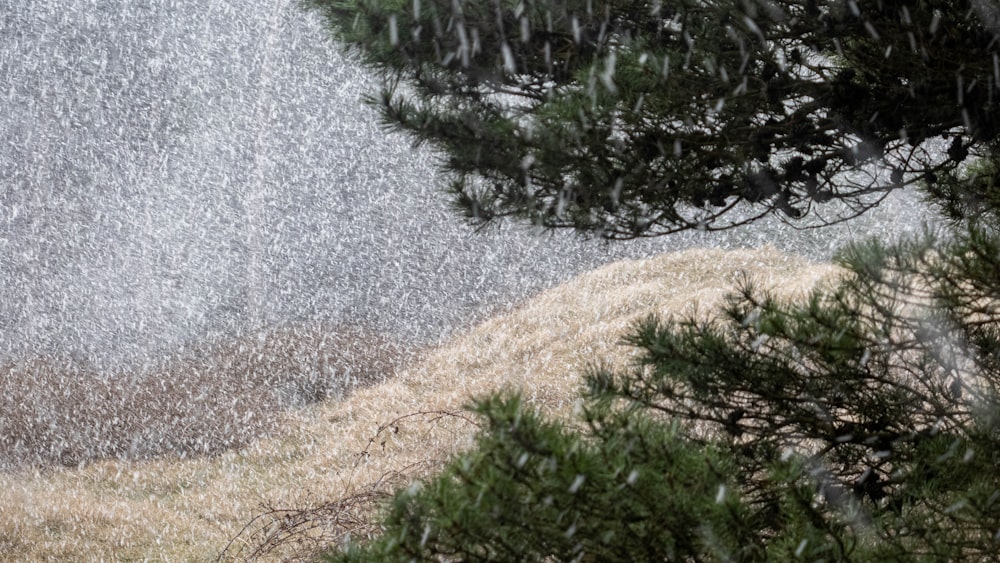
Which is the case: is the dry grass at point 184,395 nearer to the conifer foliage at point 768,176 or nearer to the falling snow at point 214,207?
the falling snow at point 214,207

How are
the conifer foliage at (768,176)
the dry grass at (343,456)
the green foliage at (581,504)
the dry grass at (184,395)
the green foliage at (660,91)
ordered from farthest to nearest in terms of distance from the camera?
1. the dry grass at (184,395)
2. the dry grass at (343,456)
3. the green foliage at (660,91)
4. the conifer foliage at (768,176)
5. the green foliage at (581,504)

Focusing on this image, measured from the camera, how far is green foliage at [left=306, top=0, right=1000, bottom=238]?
2.33m

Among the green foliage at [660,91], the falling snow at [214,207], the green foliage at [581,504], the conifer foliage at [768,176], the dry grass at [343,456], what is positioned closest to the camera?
the green foliage at [581,504]

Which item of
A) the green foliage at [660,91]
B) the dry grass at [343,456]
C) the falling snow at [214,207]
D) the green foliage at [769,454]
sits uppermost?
the green foliage at [660,91]

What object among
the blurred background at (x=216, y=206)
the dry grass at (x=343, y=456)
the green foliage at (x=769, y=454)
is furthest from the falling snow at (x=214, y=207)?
the green foliage at (x=769, y=454)

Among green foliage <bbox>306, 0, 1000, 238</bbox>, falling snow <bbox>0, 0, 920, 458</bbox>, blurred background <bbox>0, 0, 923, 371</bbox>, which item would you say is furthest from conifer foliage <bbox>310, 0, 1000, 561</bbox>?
falling snow <bbox>0, 0, 920, 458</bbox>

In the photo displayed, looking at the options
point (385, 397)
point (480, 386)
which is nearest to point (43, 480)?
point (385, 397)

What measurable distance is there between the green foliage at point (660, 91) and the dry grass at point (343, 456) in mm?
1329

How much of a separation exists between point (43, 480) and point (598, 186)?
18.9ft

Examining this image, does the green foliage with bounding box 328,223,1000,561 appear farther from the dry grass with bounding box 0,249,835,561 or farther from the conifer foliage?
the dry grass with bounding box 0,249,835,561

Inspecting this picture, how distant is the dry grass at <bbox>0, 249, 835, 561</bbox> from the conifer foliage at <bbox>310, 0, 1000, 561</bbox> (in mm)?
1293

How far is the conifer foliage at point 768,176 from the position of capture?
7.07ft

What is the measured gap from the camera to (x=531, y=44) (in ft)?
8.99

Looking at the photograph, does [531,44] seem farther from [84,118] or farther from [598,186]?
[84,118]
